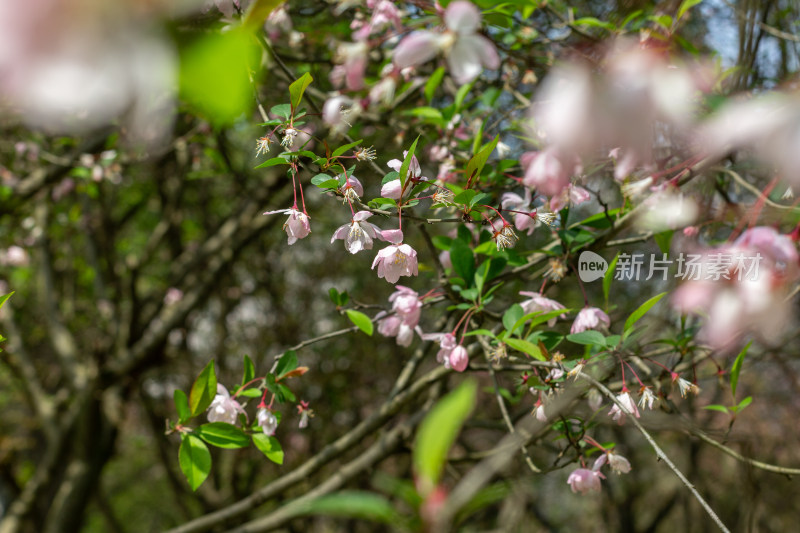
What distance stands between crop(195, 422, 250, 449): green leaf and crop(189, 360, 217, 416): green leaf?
0.18 feet

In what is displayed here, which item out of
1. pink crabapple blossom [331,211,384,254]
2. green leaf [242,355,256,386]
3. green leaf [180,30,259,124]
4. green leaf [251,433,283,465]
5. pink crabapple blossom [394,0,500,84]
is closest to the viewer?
green leaf [180,30,259,124]

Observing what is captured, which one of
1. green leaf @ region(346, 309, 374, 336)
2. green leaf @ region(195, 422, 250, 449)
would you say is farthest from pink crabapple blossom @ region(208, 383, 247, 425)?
green leaf @ region(346, 309, 374, 336)

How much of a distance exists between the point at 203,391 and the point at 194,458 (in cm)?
13

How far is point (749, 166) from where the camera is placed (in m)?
1.12

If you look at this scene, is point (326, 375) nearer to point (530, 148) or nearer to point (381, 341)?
point (381, 341)

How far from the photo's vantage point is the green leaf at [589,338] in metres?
0.94

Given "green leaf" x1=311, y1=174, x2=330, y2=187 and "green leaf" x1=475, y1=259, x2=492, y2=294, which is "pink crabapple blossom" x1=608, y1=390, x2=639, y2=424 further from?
"green leaf" x1=311, y1=174, x2=330, y2=187

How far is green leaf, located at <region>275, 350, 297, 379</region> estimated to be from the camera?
1148 mm

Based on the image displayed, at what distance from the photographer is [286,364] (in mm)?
1158

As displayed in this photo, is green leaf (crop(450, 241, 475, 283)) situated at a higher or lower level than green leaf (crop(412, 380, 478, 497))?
lower

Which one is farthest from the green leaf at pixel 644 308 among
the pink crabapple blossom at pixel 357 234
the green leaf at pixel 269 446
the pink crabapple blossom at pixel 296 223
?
the green leaf at pixel 269 446

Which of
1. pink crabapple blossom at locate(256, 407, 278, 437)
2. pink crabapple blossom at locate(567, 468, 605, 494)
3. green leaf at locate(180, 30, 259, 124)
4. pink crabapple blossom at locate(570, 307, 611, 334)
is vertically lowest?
pink crabapple blossom at locate(567, 468, 605, 494)

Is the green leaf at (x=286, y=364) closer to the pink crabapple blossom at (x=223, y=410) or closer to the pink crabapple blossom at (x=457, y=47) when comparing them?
the pink crabapple blossom at (x=223, y=410)

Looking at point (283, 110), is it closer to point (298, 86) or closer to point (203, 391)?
point (298, 86)
